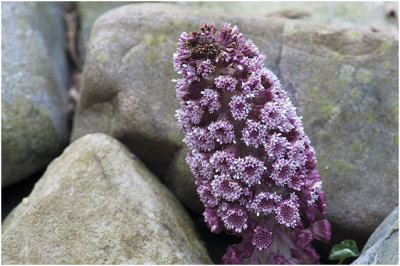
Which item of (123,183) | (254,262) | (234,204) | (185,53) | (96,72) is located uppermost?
(185,53)

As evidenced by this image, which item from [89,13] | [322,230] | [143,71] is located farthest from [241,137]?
[89,13]

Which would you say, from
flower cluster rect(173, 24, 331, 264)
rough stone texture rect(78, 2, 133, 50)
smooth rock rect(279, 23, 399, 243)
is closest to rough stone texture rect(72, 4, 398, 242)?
smooth rock rect(279, 23, 399, 243)

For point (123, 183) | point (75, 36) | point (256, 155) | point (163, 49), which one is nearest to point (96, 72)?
point (163, 49)

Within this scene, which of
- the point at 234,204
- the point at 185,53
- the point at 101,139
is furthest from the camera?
the point at 101,139

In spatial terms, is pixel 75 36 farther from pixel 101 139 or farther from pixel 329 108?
pixel 329 108

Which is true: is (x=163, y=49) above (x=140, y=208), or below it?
above

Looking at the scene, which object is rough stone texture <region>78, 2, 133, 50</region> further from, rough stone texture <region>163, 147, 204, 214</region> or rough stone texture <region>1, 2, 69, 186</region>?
rough stone texture <region>163, 147, 204, 214</region>
